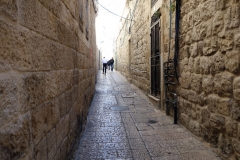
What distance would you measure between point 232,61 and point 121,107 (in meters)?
3.46

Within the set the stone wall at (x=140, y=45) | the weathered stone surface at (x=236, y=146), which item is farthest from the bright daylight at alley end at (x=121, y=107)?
the stone wall at (x=140, y=45)

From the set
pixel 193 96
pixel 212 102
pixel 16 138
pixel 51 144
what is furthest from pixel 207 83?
pixel 16 138

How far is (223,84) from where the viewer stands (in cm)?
243

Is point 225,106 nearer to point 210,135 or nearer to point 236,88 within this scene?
point 236,88

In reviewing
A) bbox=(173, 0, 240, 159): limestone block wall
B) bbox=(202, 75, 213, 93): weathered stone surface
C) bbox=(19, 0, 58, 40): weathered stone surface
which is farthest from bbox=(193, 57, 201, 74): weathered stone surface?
bbox=(19, 0, 58, 40): weathered stone surface

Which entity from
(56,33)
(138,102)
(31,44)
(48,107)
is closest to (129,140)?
(48,107)

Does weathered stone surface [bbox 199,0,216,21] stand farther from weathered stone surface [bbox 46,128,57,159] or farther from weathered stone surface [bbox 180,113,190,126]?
weathered stone surface [bbox 46,128,57,159]

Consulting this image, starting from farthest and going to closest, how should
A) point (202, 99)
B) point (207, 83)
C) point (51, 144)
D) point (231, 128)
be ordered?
point (202, 99) < point (207, 83) < point (231, 128) < point (51, 144)

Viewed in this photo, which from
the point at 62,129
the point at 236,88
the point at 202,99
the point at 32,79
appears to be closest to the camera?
the point at 32,79

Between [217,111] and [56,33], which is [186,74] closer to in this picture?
[217,111]

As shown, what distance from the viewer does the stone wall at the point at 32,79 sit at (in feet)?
3.04

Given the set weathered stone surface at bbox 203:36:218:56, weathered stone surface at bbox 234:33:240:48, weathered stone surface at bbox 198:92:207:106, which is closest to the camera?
weathered stone surface at bbox 234:33:240:48

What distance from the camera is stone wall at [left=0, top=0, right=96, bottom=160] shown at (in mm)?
928

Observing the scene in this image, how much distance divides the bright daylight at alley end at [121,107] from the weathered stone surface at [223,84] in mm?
13
